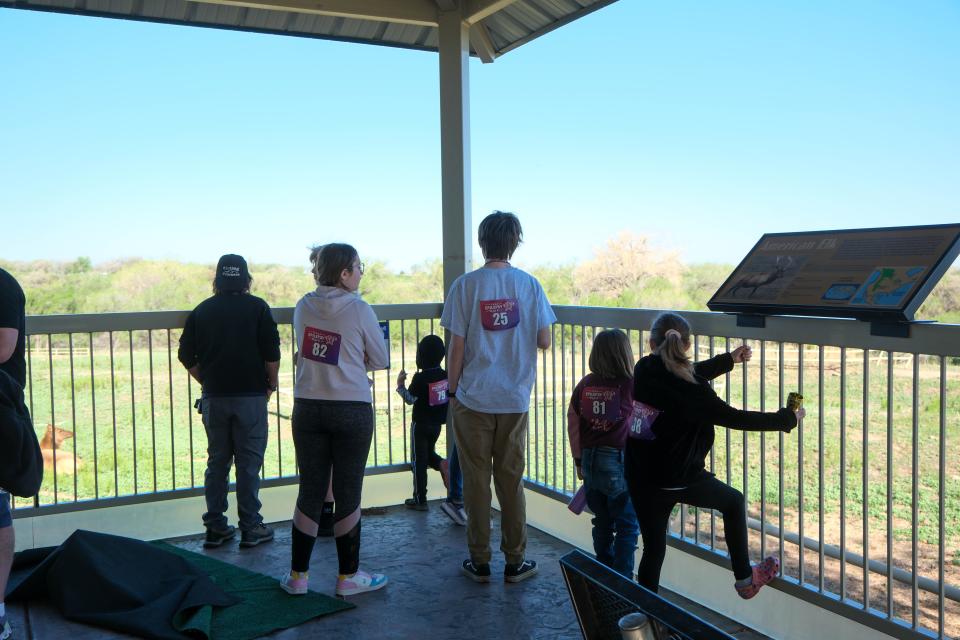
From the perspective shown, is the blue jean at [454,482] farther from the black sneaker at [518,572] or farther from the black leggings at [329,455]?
the black leggings at [329,455]

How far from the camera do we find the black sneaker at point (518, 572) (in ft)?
13.5

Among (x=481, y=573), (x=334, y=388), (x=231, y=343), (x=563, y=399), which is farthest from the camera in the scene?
(x=563, y=399)

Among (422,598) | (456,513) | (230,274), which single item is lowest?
(422,598)

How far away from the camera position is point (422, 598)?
396cm

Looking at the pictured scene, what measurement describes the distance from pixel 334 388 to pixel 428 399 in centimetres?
149

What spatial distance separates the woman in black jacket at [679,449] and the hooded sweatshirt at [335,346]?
4.06ft

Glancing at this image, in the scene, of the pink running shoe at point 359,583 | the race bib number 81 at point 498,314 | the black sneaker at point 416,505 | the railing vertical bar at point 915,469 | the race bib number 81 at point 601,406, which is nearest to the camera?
the railing vertical bar at point 915,469

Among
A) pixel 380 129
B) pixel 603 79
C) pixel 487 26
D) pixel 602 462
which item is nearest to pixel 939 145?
pixel 603 79

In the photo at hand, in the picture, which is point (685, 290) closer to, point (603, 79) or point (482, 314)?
point (603, 79)

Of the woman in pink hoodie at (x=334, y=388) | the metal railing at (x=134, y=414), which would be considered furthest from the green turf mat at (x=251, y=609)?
the metal railing at (x=134, y=414)

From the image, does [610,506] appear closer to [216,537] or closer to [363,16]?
[216,537]

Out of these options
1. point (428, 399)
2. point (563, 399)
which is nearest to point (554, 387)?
point (563, 399)

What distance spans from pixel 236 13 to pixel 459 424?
3609 millimetres

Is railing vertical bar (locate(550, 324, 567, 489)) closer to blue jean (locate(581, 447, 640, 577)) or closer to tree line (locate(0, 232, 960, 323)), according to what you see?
blue jean (locate(581, 447, 640, 577))
